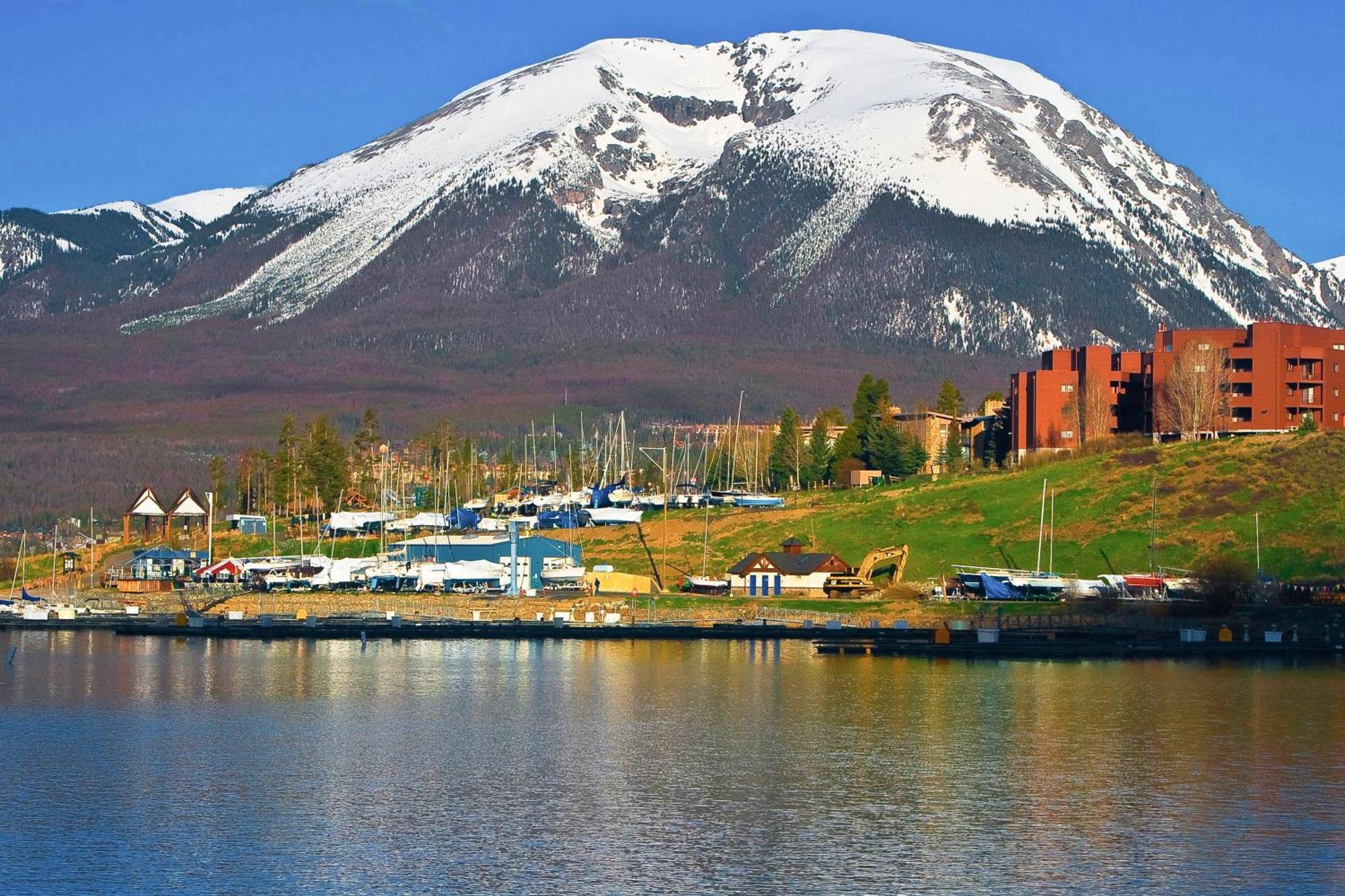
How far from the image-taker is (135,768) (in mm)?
66062

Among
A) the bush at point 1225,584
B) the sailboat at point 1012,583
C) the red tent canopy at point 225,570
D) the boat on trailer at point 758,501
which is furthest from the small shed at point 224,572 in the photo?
the bush at point 1225,584

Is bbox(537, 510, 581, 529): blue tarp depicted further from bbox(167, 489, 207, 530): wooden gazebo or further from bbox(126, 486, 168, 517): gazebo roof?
bbox(126, 486, 168, 517): gazebo roof

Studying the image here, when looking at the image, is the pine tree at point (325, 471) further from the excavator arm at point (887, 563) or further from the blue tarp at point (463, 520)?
the excavator arm at point (887, 563)

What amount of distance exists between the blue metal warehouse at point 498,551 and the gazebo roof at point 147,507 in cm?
4026

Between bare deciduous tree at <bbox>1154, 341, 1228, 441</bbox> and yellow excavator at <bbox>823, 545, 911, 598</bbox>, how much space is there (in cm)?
3394

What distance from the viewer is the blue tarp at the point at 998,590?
119 meters

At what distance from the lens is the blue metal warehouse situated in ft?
450

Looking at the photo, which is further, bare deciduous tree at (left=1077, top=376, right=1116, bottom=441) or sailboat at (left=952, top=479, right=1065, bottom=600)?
bare deciduous tree at (left=1077, top=376, right=1116, bottom=441)

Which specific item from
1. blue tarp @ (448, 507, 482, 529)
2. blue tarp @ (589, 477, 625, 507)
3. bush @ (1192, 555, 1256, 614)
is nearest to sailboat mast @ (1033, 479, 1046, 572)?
bush @ (1192, 555, 1256, 614)

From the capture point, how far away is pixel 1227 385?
156m

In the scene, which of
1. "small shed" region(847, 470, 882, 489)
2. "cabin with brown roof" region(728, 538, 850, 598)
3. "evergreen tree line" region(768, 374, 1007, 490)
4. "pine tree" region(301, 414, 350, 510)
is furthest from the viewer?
"pine tree" region(301, 414, 350, 510)

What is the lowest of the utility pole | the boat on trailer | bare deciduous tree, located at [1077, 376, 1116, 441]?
the utility pole

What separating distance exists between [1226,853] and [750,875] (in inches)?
502

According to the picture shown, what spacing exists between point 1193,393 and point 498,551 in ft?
177
